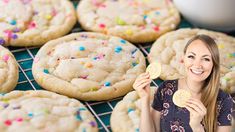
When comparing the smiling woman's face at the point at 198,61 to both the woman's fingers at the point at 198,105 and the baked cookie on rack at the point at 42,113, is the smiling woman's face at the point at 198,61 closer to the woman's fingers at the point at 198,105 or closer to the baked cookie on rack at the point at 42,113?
the woman's fingers at the point at 198,105

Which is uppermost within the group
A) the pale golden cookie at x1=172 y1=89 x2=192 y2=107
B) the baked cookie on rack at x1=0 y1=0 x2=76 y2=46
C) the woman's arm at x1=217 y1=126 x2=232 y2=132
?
the pale golden cookie at x1=172 y1=89 x2=192 y2=107

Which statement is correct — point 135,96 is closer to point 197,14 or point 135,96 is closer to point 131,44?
point 131,44

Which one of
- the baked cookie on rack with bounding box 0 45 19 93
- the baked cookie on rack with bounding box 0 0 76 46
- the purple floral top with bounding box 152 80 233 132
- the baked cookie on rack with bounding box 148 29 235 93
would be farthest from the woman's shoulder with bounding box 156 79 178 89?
the baked cookie on rack with bounding box 0 0 76 46

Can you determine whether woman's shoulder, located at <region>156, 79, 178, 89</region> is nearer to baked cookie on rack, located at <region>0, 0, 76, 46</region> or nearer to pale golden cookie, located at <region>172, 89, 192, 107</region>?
pale golden cookie, located at <region>172, 89, 192, 107</region>

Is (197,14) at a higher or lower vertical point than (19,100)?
higher

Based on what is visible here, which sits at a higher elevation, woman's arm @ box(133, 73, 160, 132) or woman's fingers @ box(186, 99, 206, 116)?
woman's fingers @ box(186, 99, 206, 116)

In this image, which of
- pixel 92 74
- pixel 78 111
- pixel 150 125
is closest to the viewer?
pixel 150 125

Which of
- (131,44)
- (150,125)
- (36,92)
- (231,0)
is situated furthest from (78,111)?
(231,0)

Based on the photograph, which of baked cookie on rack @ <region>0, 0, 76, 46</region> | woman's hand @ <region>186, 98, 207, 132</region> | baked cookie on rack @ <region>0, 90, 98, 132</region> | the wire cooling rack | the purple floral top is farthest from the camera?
baked cookie on rack @ <region>0, 0, 76, 46</region>
